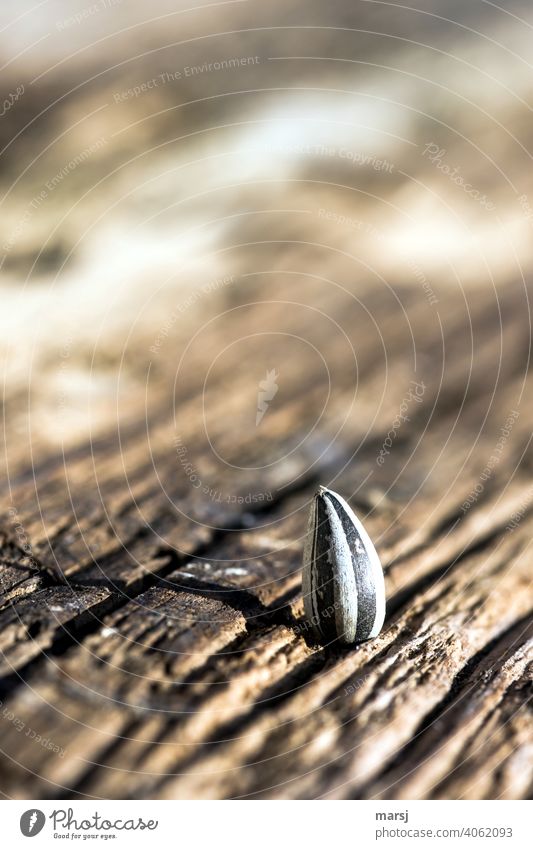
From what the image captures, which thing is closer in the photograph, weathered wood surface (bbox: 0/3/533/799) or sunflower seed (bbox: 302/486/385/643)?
weathered wood surface (bbox: 0/3/533/799)

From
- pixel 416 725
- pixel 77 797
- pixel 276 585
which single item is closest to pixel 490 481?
pixel 276 585
